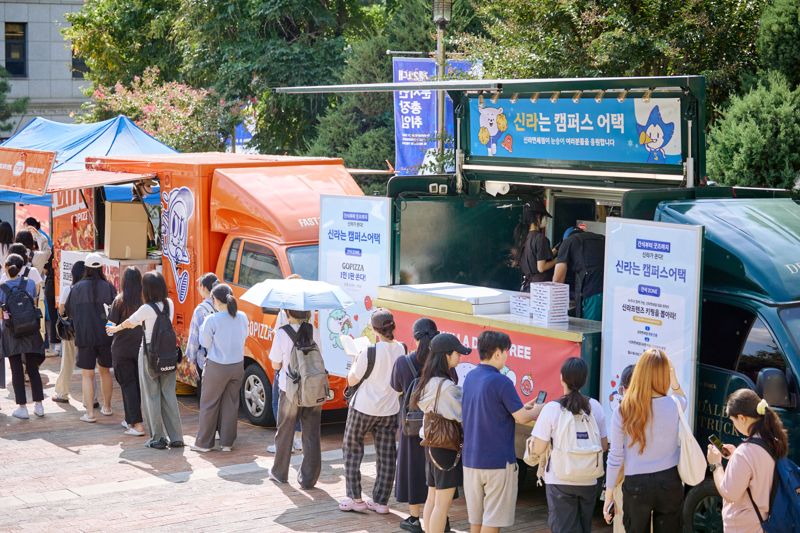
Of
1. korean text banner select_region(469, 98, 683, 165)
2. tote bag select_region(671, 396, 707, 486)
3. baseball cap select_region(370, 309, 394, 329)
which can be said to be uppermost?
korean text banner select_region(469, 98, 683, 165)

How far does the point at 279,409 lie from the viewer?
985 centimetres

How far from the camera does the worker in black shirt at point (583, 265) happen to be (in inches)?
410

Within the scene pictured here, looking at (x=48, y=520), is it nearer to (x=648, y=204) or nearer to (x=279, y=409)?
(x=279, y=409)

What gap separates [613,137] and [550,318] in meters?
1.87

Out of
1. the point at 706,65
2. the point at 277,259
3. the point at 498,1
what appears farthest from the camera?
the point at 498,1

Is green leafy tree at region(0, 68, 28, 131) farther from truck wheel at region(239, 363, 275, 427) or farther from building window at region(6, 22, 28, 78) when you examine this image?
truck wheel at region(239, 363, 275, 427)

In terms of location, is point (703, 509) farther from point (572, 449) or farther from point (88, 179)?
point (88, 179)

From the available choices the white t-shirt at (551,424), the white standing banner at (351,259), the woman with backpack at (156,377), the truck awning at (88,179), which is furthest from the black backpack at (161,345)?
the white t-shirt at (551,424)

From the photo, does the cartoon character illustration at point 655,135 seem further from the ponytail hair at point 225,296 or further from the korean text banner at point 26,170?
the korean text banner at point 26,170

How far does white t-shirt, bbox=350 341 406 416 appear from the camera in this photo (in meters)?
8.74

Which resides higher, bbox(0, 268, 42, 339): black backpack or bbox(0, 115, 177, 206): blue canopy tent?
bbox(0, 115, 177, 206): blue canopy tent

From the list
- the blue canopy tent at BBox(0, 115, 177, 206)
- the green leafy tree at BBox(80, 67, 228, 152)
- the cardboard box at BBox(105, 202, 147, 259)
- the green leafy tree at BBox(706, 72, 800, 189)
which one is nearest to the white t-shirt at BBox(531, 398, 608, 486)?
the green leafy tree at BBox(706, 72, 800, 189)

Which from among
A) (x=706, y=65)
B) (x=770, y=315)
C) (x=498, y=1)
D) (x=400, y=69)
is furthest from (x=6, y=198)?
(x=770, y=315)

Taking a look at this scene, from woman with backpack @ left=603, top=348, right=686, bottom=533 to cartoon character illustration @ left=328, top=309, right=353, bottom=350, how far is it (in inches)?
193
